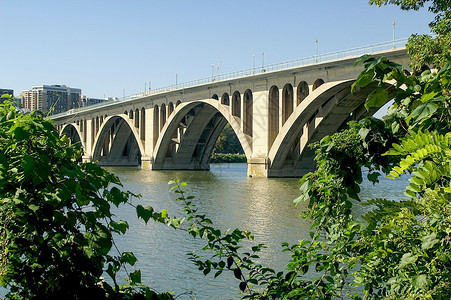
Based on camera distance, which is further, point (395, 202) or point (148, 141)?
point (148, 141)

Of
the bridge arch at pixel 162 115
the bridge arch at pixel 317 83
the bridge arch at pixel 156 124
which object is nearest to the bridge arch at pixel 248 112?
the bridge arch at pixel 317 83

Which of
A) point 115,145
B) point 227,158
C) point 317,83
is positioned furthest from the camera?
point 227,158

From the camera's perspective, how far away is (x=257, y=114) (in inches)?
1693

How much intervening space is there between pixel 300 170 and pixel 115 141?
1670 inches

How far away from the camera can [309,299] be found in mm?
4199

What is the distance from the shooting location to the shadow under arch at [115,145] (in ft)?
253

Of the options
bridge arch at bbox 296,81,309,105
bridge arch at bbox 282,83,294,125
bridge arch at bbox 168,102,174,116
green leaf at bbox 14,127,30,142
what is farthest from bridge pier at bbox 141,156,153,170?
green leaf at bbox 14,127,30,142

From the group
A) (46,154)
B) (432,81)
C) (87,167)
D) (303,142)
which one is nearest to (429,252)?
(432,81)

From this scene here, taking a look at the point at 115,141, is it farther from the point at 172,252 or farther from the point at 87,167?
the point at 87,167

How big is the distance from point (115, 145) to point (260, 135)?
1651 inches

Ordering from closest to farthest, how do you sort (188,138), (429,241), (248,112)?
1. (429,241)
2. (248,112)
3. (188,138)

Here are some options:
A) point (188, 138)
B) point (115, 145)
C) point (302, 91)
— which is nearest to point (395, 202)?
point (302, 91)

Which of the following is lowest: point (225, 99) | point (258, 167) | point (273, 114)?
point (258, 167)

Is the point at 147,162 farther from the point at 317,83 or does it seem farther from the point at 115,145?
the point at 317,83
